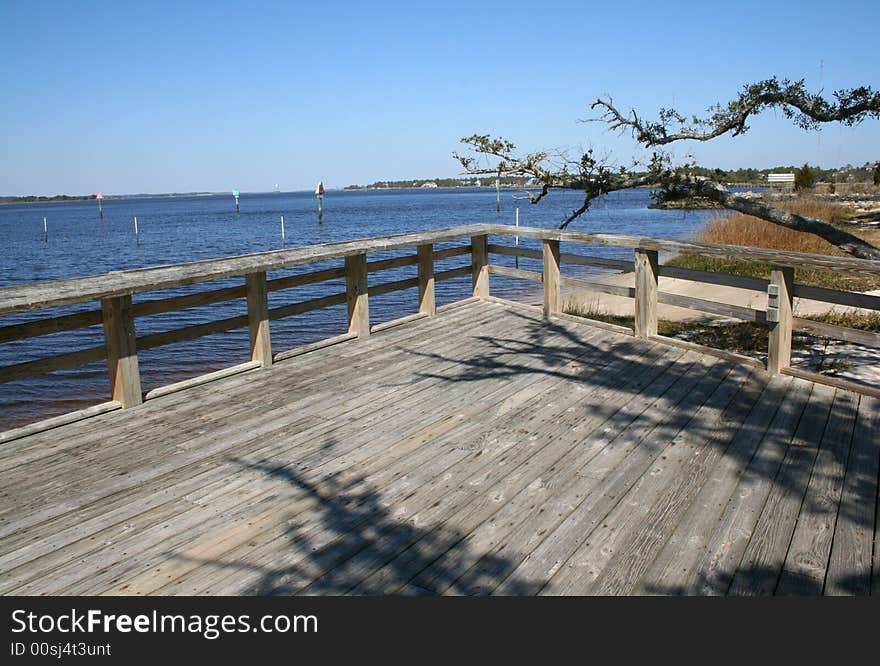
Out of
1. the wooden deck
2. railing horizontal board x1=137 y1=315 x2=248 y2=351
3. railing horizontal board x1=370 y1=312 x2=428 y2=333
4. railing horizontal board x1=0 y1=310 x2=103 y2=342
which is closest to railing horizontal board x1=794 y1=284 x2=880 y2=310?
the wooden deck

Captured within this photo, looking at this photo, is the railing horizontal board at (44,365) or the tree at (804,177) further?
the tree at (804,177)

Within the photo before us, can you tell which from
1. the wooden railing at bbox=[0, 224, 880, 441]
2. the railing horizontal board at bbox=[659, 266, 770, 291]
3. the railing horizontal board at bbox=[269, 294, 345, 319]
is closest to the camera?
the wooden railing at bbox=[0, 224, 880, 441]

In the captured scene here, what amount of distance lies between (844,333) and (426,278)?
402 centimetres

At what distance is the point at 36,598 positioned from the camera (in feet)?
9.18

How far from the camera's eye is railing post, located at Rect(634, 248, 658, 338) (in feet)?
21.4

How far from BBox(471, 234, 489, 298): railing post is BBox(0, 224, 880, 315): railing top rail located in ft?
2.17

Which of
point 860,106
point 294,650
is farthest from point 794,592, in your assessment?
point 860,106

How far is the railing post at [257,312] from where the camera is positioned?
5.90 m

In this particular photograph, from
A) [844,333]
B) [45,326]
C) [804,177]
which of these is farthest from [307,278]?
[804,177]

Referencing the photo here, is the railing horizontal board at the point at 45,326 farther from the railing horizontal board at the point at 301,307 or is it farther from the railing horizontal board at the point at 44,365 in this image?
the railing horizontal board at the point at 301,307

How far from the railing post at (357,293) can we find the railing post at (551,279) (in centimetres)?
196

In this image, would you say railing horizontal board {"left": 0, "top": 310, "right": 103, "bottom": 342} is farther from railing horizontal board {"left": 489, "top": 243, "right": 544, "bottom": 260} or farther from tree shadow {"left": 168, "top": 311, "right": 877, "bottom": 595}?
railing horizontal board {"left": 489, "top": 243, "right": 544, "bottom": 260}

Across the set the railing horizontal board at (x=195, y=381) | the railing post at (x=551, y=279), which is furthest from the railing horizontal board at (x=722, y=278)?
the railing horizontal board at (x=195, y=381)

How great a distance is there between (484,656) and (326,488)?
1.56 m
